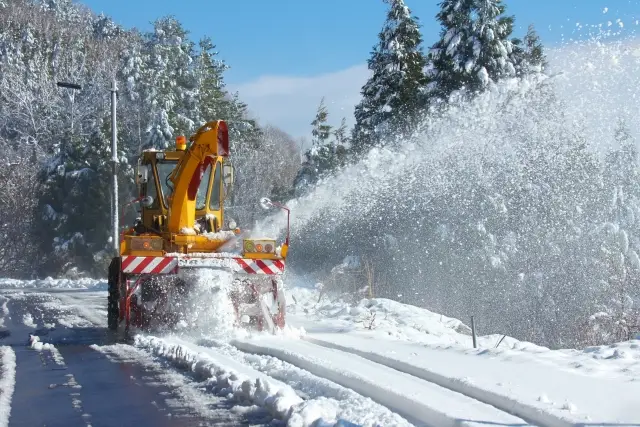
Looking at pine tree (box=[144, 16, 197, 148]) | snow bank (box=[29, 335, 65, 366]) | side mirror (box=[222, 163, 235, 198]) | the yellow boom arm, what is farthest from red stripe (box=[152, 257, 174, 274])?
pine tree (box=[144, 16, 197, 148])

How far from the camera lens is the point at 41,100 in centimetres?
5603

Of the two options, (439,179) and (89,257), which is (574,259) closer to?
(439,179)

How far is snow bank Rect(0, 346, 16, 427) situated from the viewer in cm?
605

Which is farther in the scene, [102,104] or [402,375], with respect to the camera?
[102,104]

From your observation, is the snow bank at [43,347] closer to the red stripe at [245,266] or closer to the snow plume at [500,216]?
the red stripe at [245,266]

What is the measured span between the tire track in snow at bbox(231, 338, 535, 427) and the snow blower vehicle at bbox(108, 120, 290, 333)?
179 centimetres

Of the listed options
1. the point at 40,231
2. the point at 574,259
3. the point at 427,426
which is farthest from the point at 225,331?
the point at 40,231

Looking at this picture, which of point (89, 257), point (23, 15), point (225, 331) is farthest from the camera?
point (23, 15)

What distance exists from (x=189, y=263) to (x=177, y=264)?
0.53 feet

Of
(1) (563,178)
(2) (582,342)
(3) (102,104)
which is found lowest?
(2) (582,342)

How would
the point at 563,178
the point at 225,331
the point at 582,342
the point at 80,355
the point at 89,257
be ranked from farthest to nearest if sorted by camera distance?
the point at 89,257 → the point at 563,178 → the point at 582,342 → the point at 225,331 → the point at 80,355

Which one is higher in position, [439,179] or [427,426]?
[439,179]

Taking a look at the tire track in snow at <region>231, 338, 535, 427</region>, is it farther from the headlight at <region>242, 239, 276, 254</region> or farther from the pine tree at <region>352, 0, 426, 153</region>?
the pine tree at <region>352, 0, 426, 153</region>

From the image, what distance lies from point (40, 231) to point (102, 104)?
14.1 meters
